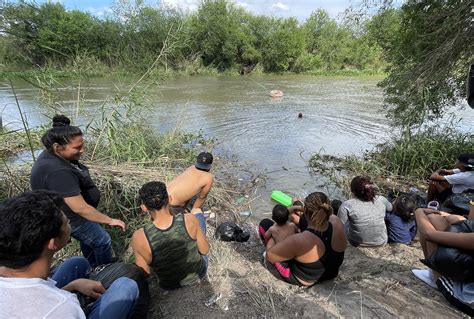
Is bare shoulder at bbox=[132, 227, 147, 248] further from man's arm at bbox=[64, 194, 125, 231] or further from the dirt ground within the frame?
the dirt ground

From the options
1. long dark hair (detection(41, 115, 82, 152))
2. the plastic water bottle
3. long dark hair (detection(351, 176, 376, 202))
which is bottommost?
the plastic water bottle

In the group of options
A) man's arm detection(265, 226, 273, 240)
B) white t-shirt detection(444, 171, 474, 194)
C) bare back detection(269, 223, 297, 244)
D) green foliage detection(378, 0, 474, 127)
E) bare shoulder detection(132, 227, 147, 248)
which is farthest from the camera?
green foliage detection(378, 0, 474, 127)

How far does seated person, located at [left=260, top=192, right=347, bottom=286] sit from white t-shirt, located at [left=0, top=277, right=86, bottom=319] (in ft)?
6.13

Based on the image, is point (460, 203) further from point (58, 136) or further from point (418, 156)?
point (58, 136)

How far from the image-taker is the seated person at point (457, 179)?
154 inches

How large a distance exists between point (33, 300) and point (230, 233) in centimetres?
291

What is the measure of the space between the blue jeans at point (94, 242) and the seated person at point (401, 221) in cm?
326

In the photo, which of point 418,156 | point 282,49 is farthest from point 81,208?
point 282,49

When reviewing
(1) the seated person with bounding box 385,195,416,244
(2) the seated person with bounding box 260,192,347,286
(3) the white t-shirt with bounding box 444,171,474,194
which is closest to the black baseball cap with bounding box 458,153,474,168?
(3) the white t-shirt with bounding box 444,171,474,194

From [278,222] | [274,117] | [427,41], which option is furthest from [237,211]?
[274,117]

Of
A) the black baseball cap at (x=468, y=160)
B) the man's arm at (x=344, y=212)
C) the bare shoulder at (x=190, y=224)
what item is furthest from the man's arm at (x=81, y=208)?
the black baseball cap at (x=468, y=160)

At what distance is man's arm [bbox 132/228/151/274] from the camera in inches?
91.1

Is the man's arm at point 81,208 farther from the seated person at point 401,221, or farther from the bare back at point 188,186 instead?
the seated person at point 401,221

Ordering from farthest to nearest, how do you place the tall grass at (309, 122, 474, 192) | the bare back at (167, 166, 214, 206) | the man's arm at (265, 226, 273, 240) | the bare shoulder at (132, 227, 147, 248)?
the tall grass at (309, 122, 474, 192)
the bare back at (167, 166, 214, 206)
the man's arm at (265, 226, 273, 240)
the bare shoulder at (132, 227, 147, 248)
